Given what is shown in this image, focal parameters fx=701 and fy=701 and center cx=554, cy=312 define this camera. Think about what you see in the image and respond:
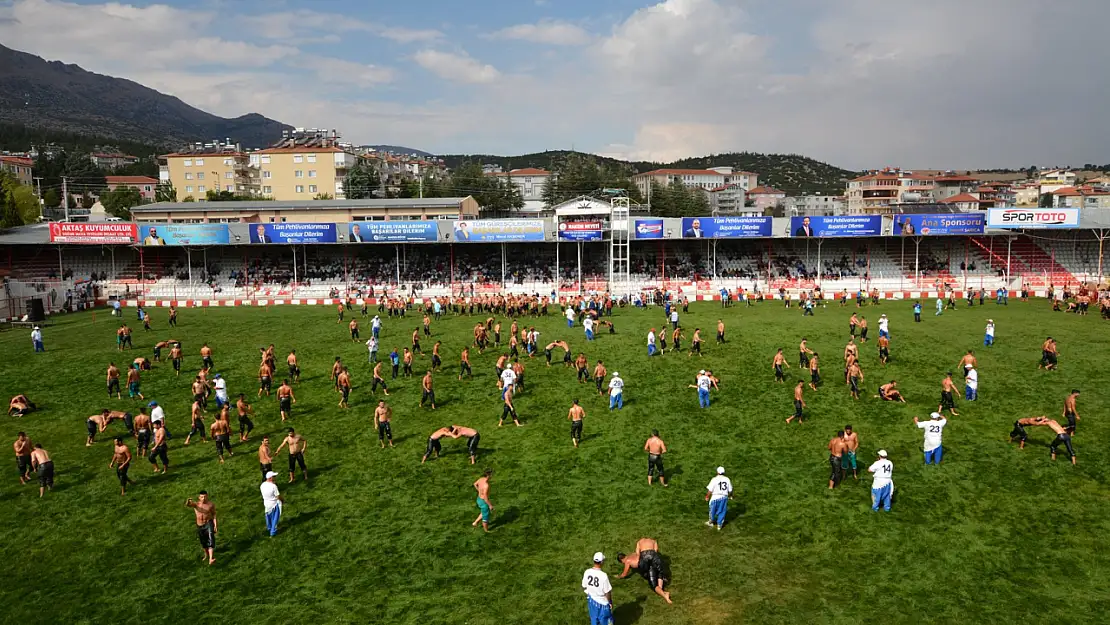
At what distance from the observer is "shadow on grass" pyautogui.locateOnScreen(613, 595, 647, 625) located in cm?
999

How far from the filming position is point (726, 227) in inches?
1953

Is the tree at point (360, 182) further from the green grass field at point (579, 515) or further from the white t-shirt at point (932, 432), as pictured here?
the white t-shirt at point (932, 432)

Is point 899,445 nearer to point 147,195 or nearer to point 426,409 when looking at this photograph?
point 426,409

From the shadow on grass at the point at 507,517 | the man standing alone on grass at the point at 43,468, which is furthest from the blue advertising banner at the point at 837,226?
the shadow on grass at the point at 507,517

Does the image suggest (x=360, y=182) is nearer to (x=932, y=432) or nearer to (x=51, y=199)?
(x=51, y=199)

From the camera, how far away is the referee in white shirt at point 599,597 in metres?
9.35

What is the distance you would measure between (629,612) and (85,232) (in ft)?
173

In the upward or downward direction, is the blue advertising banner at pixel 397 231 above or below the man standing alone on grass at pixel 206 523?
above

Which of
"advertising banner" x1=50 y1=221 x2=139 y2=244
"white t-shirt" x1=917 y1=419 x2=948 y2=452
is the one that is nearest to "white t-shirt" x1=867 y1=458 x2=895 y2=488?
"white t-shirt" x1=917 y1=419 x2=948 y2=452

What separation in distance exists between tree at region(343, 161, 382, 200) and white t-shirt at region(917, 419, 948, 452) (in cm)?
8171

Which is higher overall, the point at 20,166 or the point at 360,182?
the point at 20,166

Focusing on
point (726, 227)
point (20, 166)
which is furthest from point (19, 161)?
point (726, 227)

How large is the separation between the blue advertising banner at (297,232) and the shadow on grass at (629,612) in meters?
44.0

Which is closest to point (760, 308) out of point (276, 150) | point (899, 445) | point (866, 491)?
point (899, 445)
